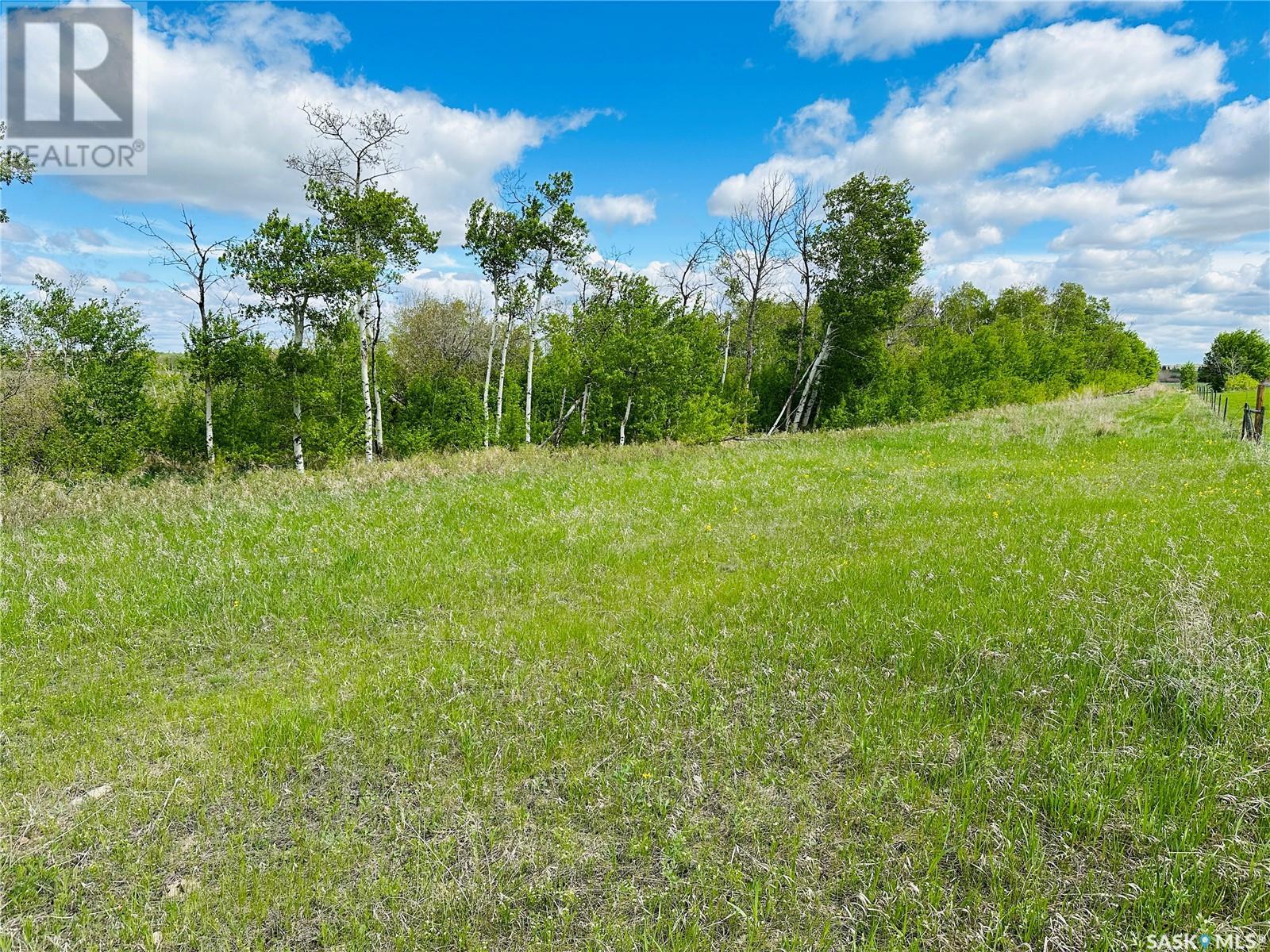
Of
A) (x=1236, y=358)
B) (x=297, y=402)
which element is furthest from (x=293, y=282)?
(x=1236, y=358)

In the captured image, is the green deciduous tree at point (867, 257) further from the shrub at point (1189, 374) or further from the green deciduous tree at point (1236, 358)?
the shrub at point (1189, 374)

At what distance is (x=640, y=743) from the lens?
3977 millimetres

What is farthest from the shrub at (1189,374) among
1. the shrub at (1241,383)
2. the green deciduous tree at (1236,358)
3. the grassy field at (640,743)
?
the grassy field at (640,743)

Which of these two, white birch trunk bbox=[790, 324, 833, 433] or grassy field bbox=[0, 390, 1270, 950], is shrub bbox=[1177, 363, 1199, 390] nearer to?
white birch trunk bbox=[790, 324, 833, 433]

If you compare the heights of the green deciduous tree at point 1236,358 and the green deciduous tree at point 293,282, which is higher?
the green deciduous tree at point 1236,358

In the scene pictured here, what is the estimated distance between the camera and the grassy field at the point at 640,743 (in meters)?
2.77

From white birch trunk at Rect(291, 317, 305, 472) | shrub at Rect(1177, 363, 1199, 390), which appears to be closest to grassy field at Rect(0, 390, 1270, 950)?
white birch trunk at Rect(291, 317, 305, 472)

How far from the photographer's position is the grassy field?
277 cm

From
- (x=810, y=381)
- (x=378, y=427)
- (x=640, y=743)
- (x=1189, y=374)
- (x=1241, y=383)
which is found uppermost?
(x=1189, y=374)

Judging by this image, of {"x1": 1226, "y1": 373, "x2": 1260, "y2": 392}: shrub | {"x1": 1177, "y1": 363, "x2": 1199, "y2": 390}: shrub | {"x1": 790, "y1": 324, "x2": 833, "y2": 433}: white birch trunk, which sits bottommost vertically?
{"x1": 790, "y1": 324, "x2": 833, "y2": 433}: white birch trunk

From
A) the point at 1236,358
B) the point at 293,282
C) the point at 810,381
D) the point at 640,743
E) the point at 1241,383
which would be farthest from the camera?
the point at 1236,358

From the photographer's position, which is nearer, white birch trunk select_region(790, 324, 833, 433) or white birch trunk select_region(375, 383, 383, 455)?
white birch trunk select_region(375, 383, 383, 455)

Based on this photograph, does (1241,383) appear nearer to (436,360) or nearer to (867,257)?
(867,257)

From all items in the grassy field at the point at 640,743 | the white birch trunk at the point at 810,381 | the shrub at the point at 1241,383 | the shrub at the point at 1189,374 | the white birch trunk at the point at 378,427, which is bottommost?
the grassy field at the point at 640,743
